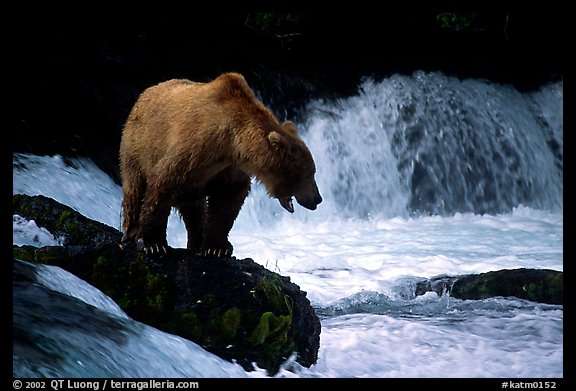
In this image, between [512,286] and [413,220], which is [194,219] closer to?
[512,286]

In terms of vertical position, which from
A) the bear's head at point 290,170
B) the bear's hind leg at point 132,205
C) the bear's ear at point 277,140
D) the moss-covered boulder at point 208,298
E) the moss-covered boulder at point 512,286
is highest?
the bear's ear at point 277,140

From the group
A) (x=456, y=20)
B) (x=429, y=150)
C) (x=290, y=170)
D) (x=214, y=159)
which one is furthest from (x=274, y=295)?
(x=456, y=20)

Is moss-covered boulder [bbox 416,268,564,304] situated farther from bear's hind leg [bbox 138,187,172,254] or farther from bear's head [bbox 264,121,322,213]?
bear's hind leg [bbox 138,187,172,254]

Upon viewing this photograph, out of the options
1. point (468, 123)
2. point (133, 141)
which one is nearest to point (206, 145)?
point (133, 141)

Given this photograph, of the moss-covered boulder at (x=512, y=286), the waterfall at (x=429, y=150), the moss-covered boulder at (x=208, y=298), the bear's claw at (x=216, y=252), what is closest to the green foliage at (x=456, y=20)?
the waterfall at (x=429, y=150)

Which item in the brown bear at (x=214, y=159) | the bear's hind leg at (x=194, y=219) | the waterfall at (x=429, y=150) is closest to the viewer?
the brown bear at (x=214, y=159)

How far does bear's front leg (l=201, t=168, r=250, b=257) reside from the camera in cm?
516

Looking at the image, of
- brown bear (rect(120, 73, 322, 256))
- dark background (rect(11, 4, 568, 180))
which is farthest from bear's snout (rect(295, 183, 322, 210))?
dark background (rect(11, 4, 568, 180))

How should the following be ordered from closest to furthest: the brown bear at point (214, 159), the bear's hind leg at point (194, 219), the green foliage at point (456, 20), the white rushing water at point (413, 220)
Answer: the brown bear at point (214, 159) → the bear's hind leg at point (194, 219) → the white rushing water at point (413, 220) → the green foliage at point (456, 20)

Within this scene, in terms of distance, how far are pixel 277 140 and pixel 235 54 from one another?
25.1 ft

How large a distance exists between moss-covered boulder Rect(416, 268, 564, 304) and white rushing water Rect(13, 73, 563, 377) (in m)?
0.09

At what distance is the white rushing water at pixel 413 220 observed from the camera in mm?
6141

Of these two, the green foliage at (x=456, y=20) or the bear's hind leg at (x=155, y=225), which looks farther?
the green foliage at (x=456, y=20)

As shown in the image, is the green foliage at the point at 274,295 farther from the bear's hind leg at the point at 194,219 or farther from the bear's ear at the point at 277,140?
the bear's ear at the point at 277,140
